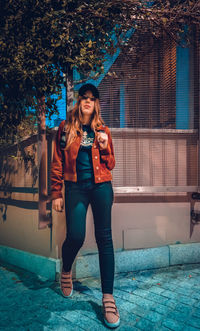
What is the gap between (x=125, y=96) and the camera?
4.10m

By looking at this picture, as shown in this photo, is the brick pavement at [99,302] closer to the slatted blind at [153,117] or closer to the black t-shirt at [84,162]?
the slatted blind at [153,117]

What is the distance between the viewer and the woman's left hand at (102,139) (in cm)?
312

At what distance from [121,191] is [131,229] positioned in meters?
0.63

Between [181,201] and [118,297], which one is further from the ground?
[181,201]

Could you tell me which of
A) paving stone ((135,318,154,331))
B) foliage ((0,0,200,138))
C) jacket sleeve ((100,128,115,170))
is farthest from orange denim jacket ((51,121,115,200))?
paving stone ((135,318,154,331))

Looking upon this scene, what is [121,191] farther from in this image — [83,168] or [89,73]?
[89,73]

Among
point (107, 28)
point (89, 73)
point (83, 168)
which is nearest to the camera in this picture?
point (83, 168)

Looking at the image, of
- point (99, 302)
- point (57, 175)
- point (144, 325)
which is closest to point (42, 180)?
point (57, 175)

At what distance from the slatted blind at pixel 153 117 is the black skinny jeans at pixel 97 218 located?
1095 millimetres

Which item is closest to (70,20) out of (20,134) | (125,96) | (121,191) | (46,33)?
(46,33)

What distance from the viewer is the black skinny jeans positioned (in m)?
3.00

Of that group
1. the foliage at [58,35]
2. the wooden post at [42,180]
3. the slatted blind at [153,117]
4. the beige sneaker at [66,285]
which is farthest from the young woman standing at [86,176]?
the slatted blind at [153,117]

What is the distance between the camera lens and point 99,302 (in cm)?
324

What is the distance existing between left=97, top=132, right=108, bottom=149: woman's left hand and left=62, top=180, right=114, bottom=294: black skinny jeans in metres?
0.42
